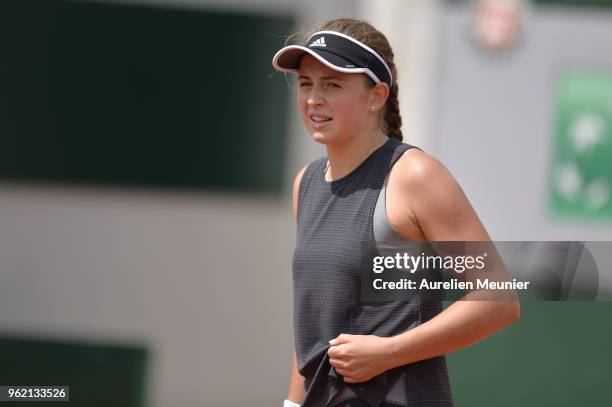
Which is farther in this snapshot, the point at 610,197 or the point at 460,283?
the point at 610,197

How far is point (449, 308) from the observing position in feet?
7.82

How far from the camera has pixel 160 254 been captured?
7.29 m

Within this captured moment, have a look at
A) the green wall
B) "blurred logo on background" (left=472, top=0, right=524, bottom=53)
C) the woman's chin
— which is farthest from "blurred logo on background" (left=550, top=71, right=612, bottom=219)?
the woman's chin

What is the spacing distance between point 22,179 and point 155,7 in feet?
4.97

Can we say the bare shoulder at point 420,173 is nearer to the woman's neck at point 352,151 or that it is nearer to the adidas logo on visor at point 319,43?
the woman's neck at point 352,151

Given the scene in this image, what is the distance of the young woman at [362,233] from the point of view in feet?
7.75

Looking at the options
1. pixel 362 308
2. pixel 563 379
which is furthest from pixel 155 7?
pixel 362 308

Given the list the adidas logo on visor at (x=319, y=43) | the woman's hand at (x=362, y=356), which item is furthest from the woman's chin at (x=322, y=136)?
the woman's hand at (x=362, y=356)

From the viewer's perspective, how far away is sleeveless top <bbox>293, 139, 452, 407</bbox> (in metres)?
2.40

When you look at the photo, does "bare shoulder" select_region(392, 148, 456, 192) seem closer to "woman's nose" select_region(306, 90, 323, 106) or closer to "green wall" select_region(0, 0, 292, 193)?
"woman's nose" select_region(306, 90, 323, 106)

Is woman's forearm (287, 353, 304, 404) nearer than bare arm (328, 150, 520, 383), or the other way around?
bare arm (328, 150, 520, 383)

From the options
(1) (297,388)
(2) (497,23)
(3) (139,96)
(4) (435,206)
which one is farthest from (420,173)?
(3) (139,96)

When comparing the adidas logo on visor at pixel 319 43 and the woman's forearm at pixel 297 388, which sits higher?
the adidas logo on visor at pixel 319 43

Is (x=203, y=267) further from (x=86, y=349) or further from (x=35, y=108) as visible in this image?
(x=35, y=108)
